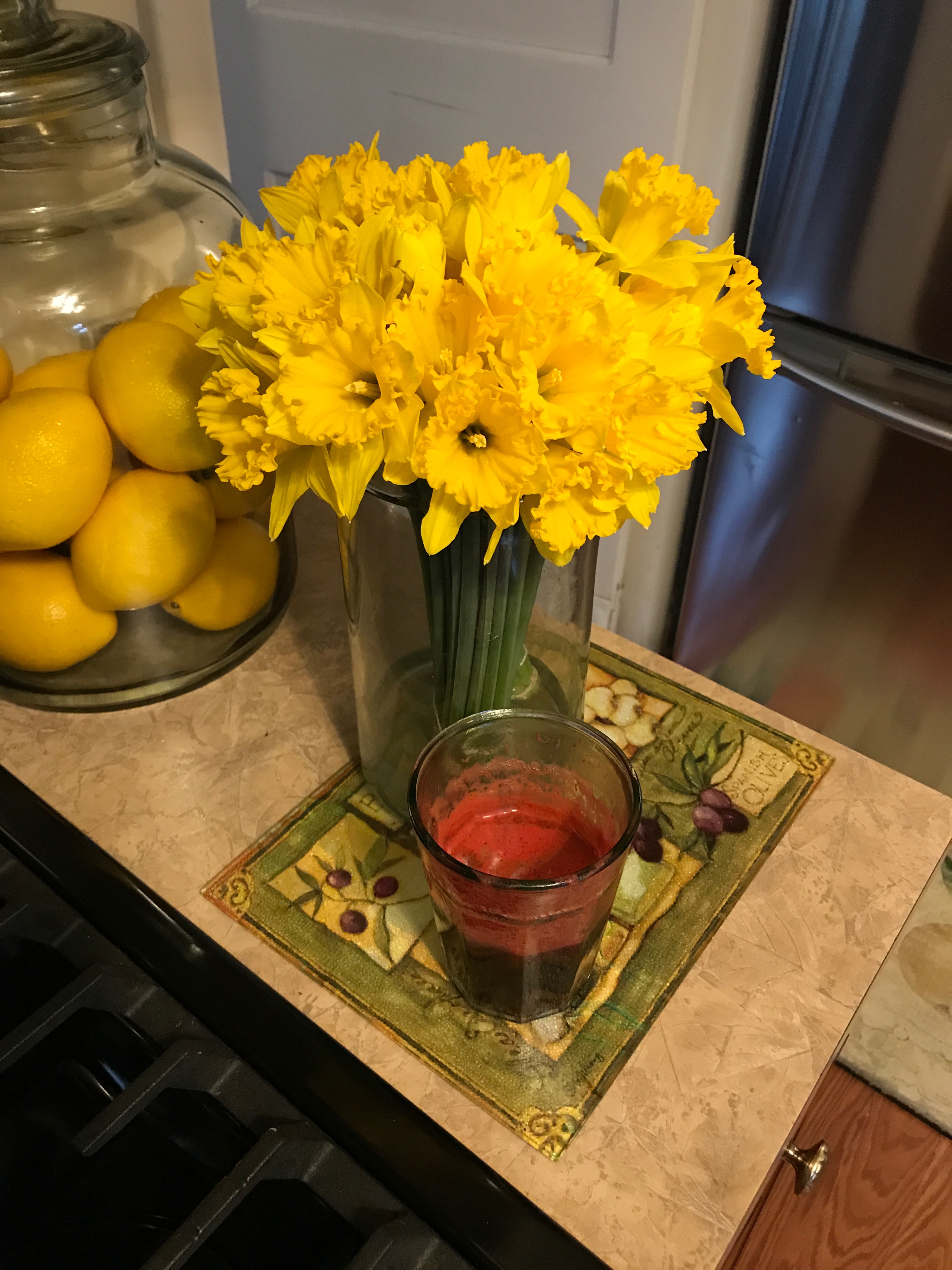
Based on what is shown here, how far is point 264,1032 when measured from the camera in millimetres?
450

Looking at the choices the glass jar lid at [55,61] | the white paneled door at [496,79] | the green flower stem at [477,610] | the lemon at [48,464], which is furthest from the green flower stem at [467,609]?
the white paneled door at [496,79]

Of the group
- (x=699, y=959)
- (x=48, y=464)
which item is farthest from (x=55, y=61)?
(x=699, y=959)

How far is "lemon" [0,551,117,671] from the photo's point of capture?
0.58 meters

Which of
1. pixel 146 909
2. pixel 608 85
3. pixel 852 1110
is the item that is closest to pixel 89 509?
pixel 146 909

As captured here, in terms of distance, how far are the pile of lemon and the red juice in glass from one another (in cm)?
23

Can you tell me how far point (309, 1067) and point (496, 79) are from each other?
0.90m

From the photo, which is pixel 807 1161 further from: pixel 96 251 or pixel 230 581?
pixel 96 251

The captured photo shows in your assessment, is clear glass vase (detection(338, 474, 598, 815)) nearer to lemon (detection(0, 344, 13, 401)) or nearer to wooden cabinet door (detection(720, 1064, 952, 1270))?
lemon (detection(0, 344, 13, 401))

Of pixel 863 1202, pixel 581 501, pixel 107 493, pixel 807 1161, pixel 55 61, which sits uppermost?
pixel 55 61

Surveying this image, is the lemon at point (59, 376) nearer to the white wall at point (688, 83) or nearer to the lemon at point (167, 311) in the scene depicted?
the lemon at point (167, 311)

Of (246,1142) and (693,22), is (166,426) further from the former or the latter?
(693,22)

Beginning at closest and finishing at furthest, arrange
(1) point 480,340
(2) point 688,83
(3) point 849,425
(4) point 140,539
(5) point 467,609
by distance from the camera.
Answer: (1) point 480,340, (5) point 467,609, (4) point 140,539, (2) point 688,83, (3) point 849,425

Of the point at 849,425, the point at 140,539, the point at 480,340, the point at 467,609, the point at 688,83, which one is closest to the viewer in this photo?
the point at 480,340

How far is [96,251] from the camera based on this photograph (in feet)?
2.08
